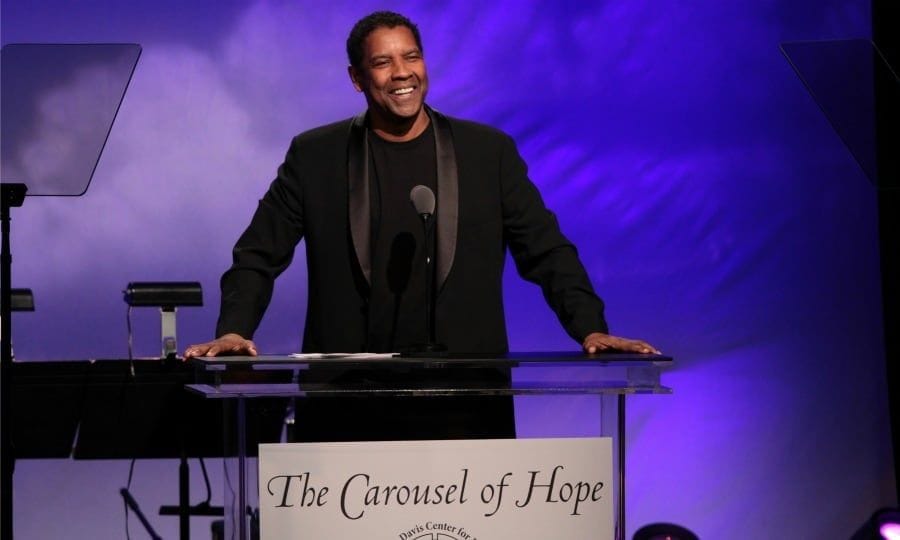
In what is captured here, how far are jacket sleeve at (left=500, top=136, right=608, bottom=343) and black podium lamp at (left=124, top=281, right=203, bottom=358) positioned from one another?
1.41m

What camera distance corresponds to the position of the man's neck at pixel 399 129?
3.20 metres

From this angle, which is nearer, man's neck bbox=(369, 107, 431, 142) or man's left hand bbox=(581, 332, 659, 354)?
man's left hand bbox=(581, 332, 659, 354)

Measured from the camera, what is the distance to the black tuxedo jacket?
119 inches

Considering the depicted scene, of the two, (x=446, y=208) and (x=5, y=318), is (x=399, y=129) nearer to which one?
(x=446, y=208)

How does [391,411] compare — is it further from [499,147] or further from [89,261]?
[89,261]

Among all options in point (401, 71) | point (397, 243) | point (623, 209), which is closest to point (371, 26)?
point (401, 71)

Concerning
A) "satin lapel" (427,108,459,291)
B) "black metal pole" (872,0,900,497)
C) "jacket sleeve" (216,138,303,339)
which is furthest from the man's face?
Answer: "black metal pole" (872,0,900,497)

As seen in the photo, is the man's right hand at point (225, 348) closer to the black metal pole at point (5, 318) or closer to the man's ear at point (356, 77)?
the black metal pole at point (5, 318)

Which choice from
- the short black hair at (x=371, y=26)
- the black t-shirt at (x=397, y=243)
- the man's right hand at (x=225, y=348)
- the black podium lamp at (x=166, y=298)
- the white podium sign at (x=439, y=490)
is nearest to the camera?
the white podium sign at (x=439, y=490)

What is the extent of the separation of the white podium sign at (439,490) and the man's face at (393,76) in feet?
4.07

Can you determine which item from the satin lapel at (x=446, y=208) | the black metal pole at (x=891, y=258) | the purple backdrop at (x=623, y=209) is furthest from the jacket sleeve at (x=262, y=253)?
the black metal pole at (x=891, y=258)

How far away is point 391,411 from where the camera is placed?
2188mm

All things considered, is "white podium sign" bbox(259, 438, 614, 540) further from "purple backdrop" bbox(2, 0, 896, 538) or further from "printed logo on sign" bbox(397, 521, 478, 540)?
"purple backdrop" bbox(2, 0, 896, 538)

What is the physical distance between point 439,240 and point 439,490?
3.44 ft
